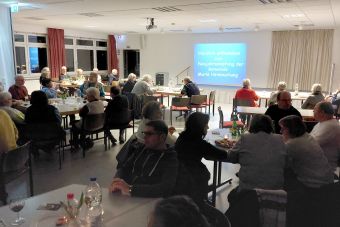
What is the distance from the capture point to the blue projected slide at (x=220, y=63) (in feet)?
37.9

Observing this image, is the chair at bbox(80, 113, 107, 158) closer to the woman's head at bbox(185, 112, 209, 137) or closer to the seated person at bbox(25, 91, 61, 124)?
the seated person at bbox(25, 91, 61, 124)

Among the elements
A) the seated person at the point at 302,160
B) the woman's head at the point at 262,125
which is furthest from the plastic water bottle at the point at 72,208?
the seated person at the point at 302,160

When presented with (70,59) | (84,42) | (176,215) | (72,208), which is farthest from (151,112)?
(84,42)

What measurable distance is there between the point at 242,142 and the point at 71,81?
8.64 m

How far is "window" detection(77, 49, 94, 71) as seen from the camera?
1327 cm

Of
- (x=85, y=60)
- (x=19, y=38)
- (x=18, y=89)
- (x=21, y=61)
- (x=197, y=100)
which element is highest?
(x=19, y=38)

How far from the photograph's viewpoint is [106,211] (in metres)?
1.79

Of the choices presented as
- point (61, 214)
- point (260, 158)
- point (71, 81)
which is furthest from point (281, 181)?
point (71, 81)

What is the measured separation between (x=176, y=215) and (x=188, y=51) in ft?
39.1

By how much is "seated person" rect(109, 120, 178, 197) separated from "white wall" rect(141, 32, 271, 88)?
31.7 ft

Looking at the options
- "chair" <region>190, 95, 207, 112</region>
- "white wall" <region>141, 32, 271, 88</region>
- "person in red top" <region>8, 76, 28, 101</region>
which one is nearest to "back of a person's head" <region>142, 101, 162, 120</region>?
"person in red top" <region>8, 76, 28, 101</region>

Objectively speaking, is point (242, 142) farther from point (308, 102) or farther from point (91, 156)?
point (308, 102)

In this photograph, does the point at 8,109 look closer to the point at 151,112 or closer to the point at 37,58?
the point at 151,112

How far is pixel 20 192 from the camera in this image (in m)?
3.96
